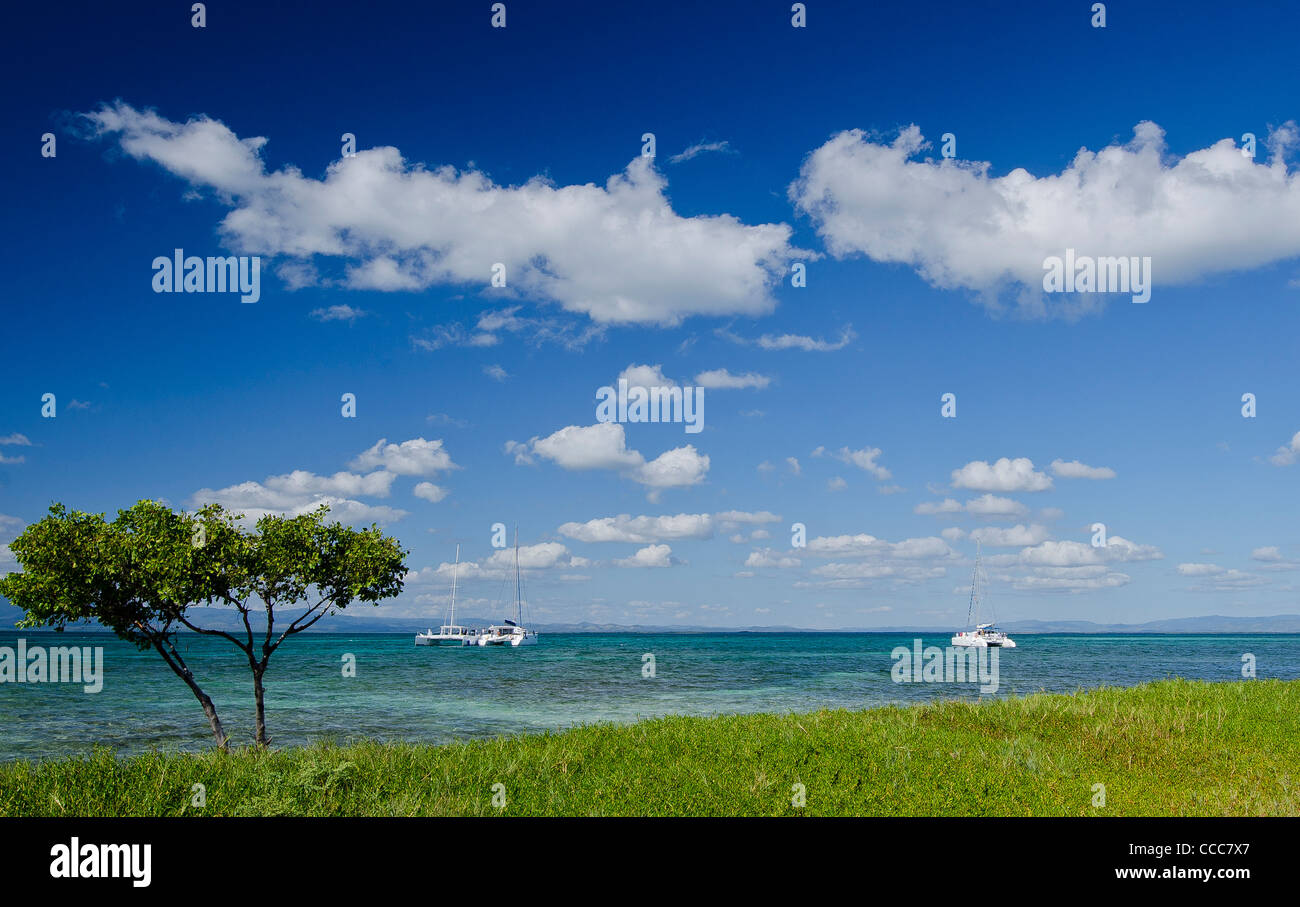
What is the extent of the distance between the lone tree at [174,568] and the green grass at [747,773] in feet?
13.3

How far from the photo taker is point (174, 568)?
819 inches

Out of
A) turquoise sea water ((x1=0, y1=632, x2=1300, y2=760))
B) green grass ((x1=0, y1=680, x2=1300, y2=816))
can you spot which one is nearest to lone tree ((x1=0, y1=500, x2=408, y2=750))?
green grass ((x1=0, y1=680, x2=1300, y2=816))

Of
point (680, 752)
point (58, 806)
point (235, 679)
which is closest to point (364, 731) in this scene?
point (680, 752)

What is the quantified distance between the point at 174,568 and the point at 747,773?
1566cm

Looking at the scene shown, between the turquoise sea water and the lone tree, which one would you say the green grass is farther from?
the turquoise sea water

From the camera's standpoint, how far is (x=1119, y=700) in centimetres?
2858

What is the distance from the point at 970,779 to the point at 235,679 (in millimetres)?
83465

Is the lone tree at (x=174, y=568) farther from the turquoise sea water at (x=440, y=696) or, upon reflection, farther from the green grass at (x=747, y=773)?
the turquoise sea water at (x=440, y=696)

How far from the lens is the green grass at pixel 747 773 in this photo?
1395cm

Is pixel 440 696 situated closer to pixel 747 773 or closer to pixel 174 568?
pixel 174 568

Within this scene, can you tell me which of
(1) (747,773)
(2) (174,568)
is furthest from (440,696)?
(1) (747,773)

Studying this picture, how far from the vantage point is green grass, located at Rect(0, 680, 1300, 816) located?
13.9 meters

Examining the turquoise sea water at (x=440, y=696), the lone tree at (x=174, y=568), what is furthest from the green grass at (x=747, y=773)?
the turquoise sea water at (x=440, y=696)
